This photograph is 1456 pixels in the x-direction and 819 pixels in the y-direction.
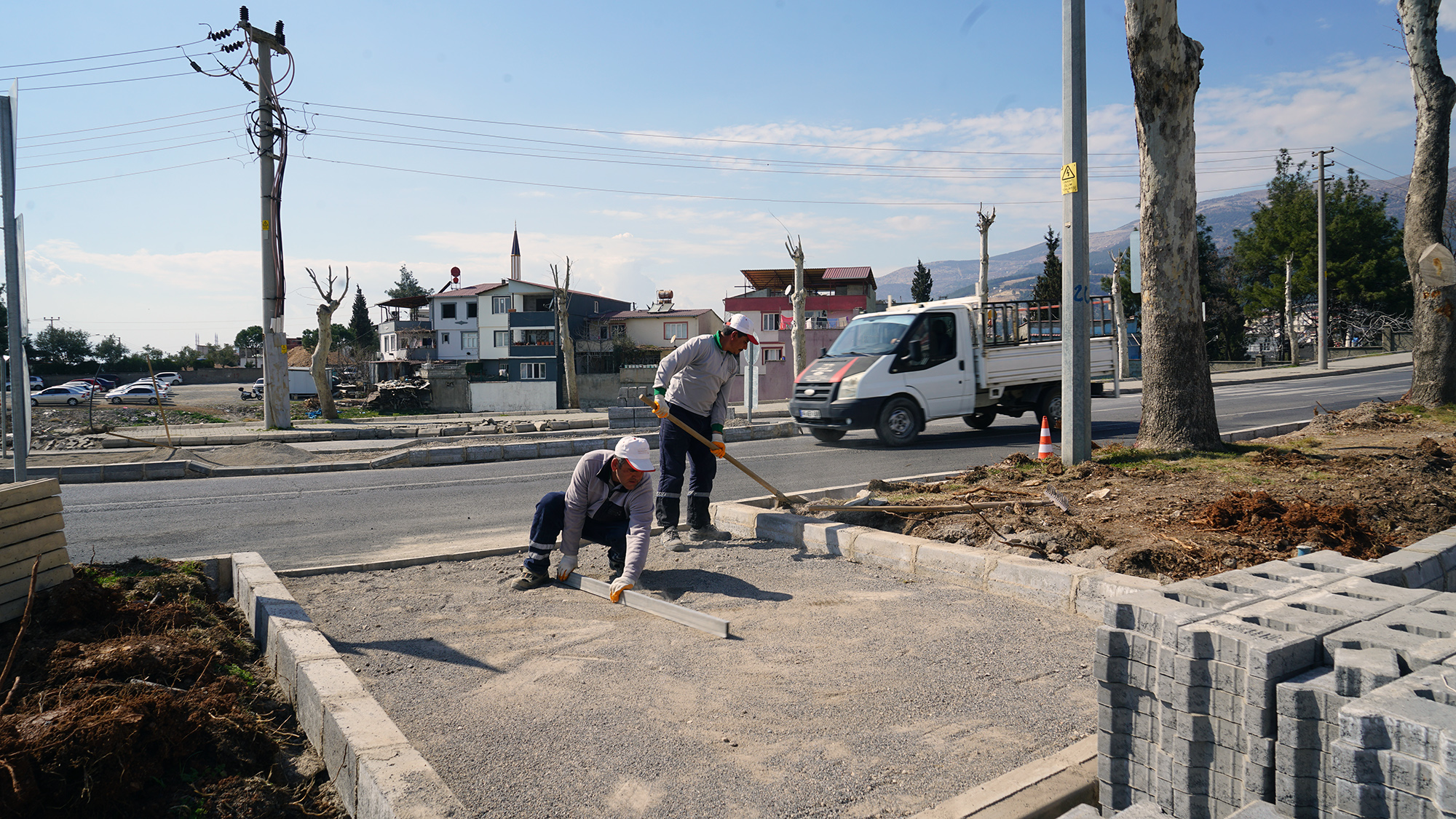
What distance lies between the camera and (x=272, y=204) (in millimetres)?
20375

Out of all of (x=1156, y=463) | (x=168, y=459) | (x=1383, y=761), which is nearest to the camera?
(x=1383, y=761)

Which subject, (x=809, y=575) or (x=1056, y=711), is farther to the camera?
(x=809, y=575)

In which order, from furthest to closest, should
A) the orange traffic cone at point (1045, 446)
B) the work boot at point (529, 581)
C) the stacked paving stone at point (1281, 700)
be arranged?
1. the orange traffic cone at point (1045, 446)
2. the work boot at point (529, 581)
3. the stacked paving stone at point (1281, 700)

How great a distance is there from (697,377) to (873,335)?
7.39m

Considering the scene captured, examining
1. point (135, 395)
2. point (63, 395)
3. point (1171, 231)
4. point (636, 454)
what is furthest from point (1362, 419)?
point (63, 395)

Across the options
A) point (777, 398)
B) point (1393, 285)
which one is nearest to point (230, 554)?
point (777, 398)

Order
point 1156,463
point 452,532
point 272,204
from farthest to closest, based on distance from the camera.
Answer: point 272,204 → point 1156,463 → point 452,532

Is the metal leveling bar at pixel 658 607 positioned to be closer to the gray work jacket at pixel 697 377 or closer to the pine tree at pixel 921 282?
the gray work jacket at pixel 697 377

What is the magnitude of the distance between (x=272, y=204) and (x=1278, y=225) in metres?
57.8

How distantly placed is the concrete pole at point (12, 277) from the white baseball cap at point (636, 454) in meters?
3.90

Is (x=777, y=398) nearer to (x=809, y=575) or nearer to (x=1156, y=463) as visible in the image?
(x=1156, y=463)

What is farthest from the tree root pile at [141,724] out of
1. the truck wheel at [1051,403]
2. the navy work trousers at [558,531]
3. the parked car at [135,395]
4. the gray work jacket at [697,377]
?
the parked car at [135,395]

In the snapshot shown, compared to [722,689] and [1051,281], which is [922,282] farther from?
[722,689]

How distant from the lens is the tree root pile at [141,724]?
9.15 ft
